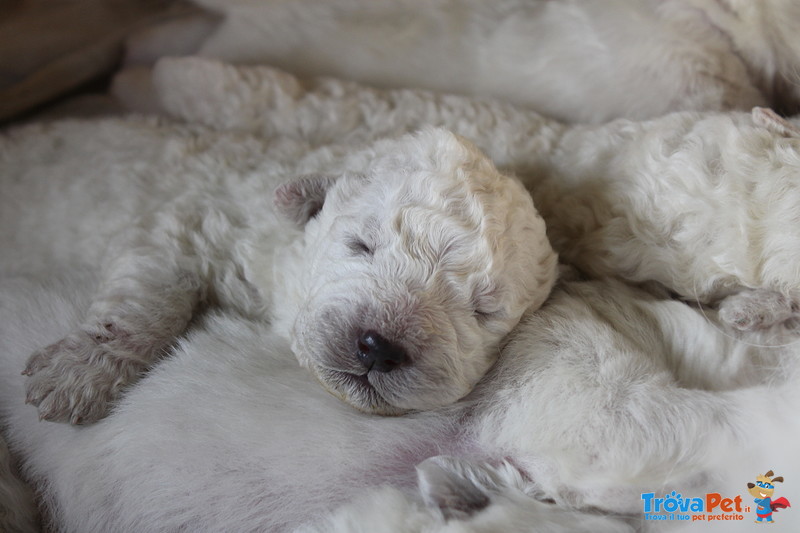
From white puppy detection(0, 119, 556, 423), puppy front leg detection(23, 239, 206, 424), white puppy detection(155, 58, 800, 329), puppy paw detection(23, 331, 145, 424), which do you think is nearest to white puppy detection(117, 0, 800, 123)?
white puppy detection(155, 58, 800, 329)

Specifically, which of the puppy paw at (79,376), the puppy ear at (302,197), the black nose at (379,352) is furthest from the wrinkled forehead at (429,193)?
the puppy paw at (79,376)

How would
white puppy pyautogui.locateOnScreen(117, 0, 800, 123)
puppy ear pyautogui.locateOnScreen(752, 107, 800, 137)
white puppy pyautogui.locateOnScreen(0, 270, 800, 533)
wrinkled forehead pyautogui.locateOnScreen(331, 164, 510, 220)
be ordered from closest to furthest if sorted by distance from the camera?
white puppy pyautogui.locateOnScreen(0, 270, 800, 533)
wrinkled forehead pyautogui.locateOnScreen(331, 164, 510, 220)
puppy ear pyautogui.locateOnScreen(752, 107, 800, 137)
white puppy pyautogui.locateOnScreen(117, 0, 800, 123)

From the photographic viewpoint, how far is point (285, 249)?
1763 millimetres

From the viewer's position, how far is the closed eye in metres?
1.50

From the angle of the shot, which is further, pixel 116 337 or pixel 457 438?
pixel 116 337

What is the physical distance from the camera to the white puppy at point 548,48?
213 centimetres

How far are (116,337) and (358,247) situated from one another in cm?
60

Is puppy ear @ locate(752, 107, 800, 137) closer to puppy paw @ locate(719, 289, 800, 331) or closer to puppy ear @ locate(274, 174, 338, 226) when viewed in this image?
puppy paw @ locate(719, 289, 800, 331)

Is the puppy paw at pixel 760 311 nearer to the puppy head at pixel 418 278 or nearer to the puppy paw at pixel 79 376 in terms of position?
the puppy head at pixel 418 278

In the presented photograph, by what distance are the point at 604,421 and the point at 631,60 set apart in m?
1.30

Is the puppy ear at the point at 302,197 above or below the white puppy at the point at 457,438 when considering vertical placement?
above

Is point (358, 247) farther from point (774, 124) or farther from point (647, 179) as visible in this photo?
point (774, 124)

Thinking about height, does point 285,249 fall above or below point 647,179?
below

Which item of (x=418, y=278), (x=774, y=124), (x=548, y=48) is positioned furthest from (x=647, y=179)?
(x=548, y=48)
